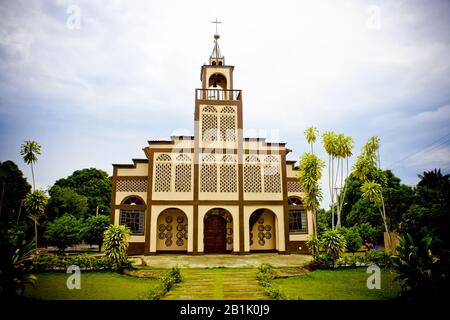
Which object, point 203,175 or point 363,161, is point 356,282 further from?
point 203,175

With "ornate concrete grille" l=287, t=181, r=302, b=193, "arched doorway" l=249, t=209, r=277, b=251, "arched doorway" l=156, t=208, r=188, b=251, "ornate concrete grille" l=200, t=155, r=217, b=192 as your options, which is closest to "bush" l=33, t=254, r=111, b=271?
"arched doorway" l=156, t=208, r=188, b=251

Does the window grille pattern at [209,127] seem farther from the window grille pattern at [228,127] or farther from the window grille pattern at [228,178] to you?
the window grille pattern at [228,178]

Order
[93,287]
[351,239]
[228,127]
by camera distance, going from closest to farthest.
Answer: [93,287] → [351,239] → [228,127]

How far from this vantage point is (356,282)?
39.0 ft

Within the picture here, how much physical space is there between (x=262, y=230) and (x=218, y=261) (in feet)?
18.4

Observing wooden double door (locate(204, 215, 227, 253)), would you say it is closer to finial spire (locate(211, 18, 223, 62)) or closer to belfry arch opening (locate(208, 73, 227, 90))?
belfry arch opening (locate(208, 73, 227, 90))

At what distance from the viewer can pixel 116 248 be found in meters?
14.0

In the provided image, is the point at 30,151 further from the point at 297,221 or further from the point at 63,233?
the point at 297,221

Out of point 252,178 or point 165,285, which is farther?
point 252,178

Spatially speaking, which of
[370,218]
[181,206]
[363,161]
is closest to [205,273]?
[181,206]

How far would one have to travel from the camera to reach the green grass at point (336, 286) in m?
9.96

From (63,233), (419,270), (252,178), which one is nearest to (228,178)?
(252,178)

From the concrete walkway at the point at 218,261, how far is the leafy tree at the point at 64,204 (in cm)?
1761

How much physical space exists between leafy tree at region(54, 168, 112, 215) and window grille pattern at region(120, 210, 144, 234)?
22430 mm
